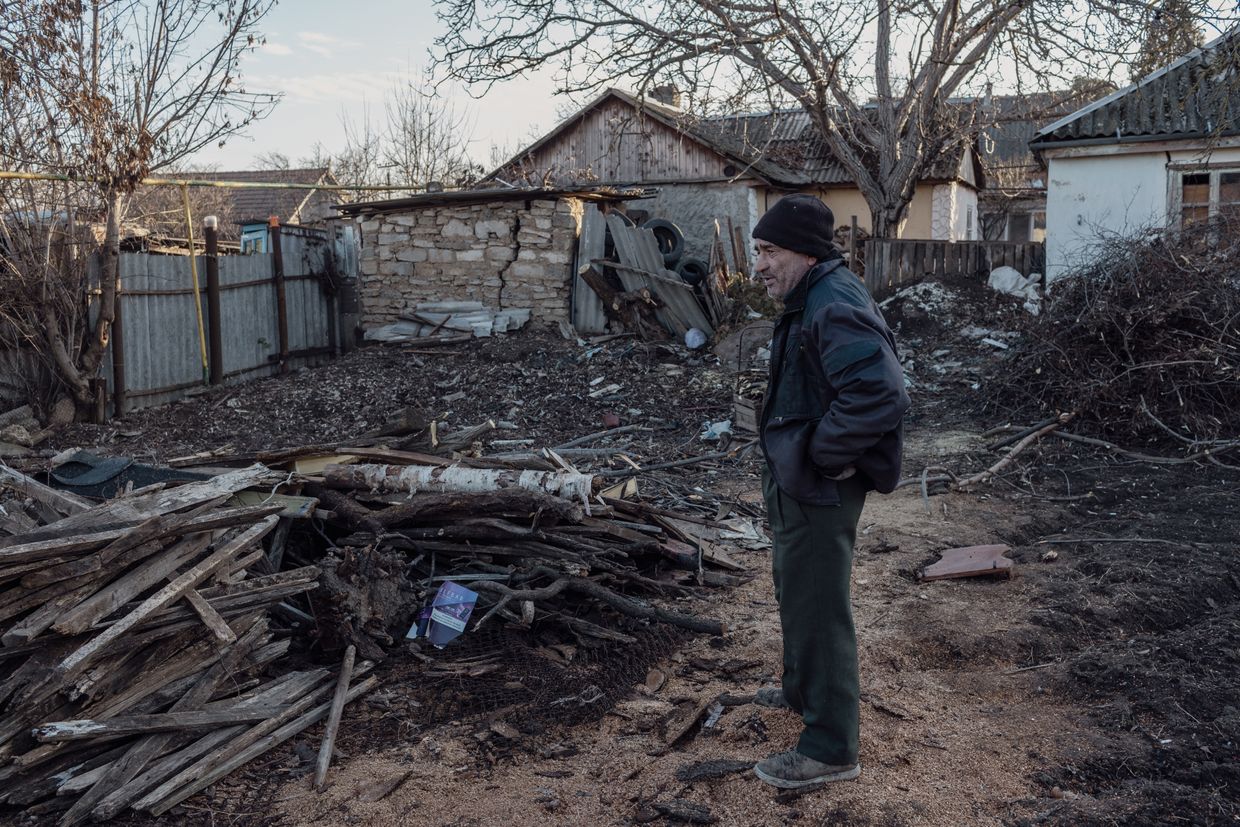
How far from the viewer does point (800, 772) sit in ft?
10.8

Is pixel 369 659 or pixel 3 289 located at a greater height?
pixel 3 289

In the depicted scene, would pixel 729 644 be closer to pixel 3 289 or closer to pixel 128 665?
pixel 128 665

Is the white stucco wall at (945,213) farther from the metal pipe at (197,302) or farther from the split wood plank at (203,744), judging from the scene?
the split wood plank at (203,744)

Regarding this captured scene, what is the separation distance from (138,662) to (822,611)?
2681mm

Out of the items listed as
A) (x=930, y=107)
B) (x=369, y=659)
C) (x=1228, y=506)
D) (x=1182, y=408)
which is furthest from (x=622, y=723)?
(x=930, y=107)

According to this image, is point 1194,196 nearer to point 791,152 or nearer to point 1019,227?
point 791,152

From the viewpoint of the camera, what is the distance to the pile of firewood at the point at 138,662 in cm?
335

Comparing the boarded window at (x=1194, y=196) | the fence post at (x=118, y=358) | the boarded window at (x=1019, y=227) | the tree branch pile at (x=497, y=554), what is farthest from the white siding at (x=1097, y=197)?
the boarded window at (x=1019, y=227)

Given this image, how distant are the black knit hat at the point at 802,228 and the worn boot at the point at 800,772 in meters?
1.77

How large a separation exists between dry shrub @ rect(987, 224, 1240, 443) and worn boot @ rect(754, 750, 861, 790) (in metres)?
6.54

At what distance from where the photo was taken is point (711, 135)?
22594 mm

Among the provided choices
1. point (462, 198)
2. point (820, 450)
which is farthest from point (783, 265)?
point (462, 198)

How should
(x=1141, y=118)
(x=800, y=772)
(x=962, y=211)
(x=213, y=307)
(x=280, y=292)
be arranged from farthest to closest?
1. (x=962, y=211)
2. (x=1141, y=118)
3. (x=280, y=292)
4. (x=213, y=307)
5. (x=800, y=772)

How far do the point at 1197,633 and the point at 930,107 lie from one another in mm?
15710
